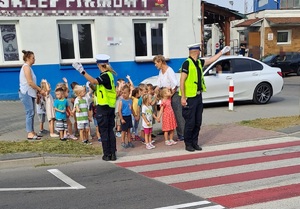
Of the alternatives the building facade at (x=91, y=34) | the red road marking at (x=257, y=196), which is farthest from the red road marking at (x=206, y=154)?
the building facade at (x=91, y=34)

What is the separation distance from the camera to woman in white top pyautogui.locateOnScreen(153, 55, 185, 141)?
293 inches

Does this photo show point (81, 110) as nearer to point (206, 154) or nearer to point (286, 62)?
point (206, 154)

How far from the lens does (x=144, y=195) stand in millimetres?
4660

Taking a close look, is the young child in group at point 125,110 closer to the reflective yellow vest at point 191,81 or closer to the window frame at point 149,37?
the reflective yellow vest at point 191,81

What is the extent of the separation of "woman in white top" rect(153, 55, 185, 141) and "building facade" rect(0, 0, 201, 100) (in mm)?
7209

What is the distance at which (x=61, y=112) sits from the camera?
24.6 ft

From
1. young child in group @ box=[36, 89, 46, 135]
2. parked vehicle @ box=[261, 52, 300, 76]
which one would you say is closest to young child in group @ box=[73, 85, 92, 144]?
young child in group @ box=[36, 89, 46, 135]

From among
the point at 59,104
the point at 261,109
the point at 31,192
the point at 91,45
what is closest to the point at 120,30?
the point at 91,45

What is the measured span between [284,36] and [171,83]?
1074 inches

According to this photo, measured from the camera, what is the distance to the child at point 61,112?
7507mm

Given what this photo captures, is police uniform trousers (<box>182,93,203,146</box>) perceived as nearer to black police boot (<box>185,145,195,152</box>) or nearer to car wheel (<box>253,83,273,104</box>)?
black police boot (<box>185,145,195,152</box>)

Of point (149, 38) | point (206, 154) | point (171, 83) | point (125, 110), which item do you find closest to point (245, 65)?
point (149, 38)

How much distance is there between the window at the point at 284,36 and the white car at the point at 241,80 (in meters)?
20.7

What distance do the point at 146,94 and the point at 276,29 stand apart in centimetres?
2699
